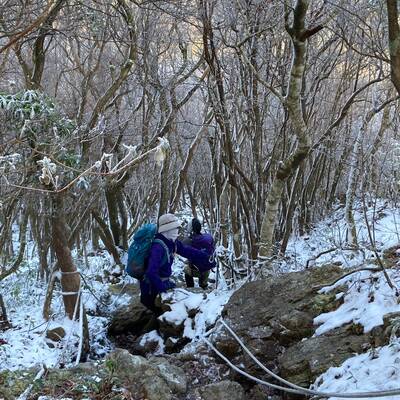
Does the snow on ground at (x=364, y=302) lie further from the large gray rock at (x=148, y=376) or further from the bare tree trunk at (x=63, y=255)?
the bare tree trunk at (x=63, y=255)

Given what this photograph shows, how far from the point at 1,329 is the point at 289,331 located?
4608 mm

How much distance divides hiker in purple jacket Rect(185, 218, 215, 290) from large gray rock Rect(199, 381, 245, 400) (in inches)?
117

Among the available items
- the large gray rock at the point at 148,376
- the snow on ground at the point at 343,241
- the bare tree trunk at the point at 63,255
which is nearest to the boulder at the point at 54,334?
the bare tree trunk at the point at 63,255

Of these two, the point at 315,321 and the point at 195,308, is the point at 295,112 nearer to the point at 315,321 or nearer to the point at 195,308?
the point at 315,321

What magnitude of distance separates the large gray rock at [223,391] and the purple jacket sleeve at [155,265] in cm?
207

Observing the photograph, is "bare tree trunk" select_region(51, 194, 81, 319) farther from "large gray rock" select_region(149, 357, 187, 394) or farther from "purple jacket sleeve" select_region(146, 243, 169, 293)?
"large gray rock" select_region(149, 357, 187, 394)

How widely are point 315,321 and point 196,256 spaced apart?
8.74ft

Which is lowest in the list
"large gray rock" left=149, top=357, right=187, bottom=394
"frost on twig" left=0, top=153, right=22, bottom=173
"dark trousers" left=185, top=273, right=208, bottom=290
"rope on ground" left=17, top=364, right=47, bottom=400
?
"large gray rock" left=149, top=357, right=187, bottom=394

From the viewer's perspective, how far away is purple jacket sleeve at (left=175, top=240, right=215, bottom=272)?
629 centimetres

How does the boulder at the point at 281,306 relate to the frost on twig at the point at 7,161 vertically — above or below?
below

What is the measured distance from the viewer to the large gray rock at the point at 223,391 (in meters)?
3.61

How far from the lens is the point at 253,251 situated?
21.3 ft

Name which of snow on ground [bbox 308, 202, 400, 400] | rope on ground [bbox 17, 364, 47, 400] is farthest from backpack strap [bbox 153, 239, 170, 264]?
rope on ground [bbox 17, 364, 47, 400]

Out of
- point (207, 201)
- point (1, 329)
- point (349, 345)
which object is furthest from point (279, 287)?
point (207, 201)
